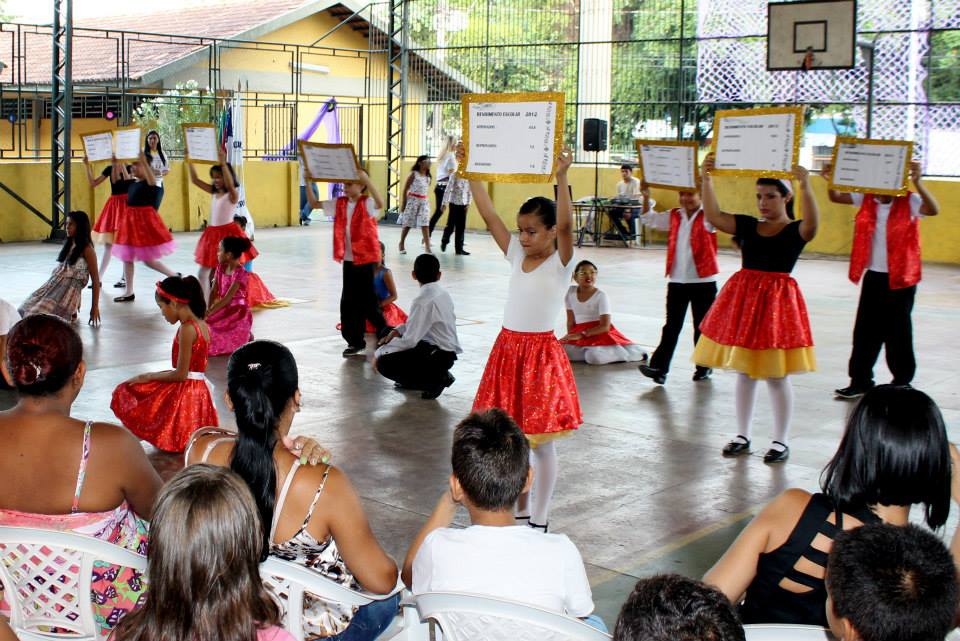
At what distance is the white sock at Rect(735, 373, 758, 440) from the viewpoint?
6125 mm

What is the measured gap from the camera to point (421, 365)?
7.48 m

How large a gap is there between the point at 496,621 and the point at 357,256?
21.3 ft

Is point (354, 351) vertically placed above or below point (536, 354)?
below

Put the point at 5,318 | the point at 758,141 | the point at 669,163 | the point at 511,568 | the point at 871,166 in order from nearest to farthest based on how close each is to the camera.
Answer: the point at 511,568 → the point at 5,318 → the point at 758,141 → the point at 871,166 → the point at 669,163

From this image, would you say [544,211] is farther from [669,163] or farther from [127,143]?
[127,143]

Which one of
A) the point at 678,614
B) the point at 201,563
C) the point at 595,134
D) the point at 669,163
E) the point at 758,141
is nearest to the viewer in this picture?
the point at 678,614

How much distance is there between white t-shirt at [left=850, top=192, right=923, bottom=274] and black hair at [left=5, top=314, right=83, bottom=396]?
5736 millimetres

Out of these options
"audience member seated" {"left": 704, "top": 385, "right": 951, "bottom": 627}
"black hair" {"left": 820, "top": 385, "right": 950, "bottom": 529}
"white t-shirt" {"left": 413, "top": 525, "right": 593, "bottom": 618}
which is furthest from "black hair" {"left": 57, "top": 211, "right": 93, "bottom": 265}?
"black hair" {"left": 820, "top": 385, "right": 950, "bottom": 529}

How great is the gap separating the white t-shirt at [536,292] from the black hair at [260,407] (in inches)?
69.5

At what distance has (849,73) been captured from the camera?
54.9 feet

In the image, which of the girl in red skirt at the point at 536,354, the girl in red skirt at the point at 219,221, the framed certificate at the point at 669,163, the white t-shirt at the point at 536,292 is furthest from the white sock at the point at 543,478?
the girl in red skirt at the point at 219,221

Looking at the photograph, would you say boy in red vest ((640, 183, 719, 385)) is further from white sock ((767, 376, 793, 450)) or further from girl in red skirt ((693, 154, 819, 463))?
white sock ((767, 376, 793, 450))

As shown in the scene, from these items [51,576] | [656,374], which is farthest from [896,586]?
[656,374]

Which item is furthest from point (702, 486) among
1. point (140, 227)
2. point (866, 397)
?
point (140, 227)
